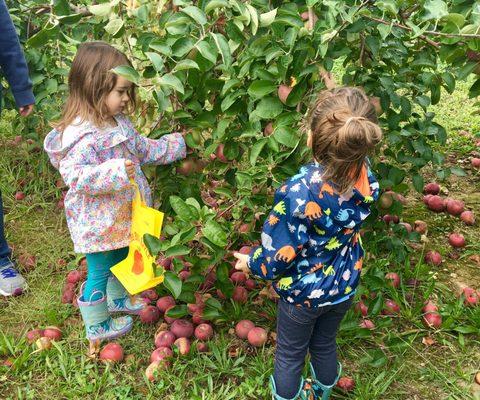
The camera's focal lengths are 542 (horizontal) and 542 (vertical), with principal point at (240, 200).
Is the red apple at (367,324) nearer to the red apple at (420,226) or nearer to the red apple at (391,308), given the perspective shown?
the red apple at (391,308)

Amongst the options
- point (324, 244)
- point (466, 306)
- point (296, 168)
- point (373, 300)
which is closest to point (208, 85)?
point (296, 168)

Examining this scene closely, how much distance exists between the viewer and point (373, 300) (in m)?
2.20

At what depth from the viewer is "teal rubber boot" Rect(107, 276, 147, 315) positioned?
2365 millimetres

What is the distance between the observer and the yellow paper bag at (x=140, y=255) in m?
1.85

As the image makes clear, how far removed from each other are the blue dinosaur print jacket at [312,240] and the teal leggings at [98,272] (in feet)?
2.47

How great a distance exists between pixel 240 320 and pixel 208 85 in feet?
3.27

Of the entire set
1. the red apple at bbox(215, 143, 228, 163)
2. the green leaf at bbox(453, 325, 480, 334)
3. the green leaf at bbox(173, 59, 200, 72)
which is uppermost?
the green leaf at bbox(173, 59, 200, 72)

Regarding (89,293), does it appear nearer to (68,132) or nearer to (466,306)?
(68,132)

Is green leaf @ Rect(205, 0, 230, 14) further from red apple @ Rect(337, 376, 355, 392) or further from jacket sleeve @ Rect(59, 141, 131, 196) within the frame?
red apple @ Rect(337, 376, 355, 392)

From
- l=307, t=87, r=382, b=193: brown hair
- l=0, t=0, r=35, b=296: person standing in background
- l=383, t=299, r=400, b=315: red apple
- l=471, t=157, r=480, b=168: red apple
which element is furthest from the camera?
l=471, t=157, r=480, b=168: red apple

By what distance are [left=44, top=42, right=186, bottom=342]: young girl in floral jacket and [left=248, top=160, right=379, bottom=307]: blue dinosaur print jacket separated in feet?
1.91

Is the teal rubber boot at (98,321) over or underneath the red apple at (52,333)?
over

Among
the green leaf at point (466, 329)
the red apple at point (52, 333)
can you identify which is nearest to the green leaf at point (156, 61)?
the red apple at point (52, 333)

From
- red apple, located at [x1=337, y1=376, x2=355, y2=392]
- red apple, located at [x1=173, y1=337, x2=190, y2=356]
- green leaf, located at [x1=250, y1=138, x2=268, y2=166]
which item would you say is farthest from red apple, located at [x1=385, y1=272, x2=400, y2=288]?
green leaf, located at [x1=250, y1=138, x2=268, y2=166]
